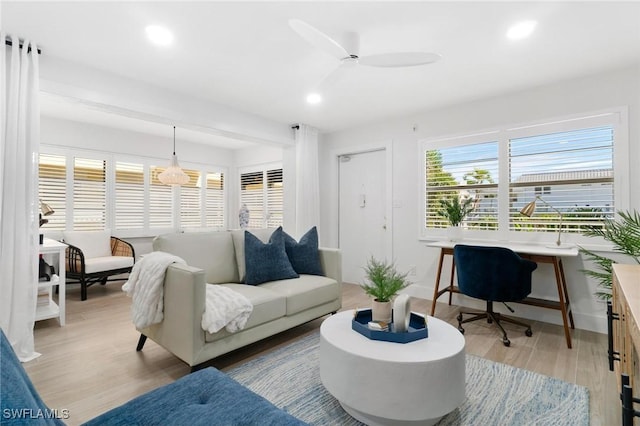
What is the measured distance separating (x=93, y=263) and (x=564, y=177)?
5.43 metres

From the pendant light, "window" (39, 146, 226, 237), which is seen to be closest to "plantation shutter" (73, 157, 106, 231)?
"window" (39, 146, 226, 237)

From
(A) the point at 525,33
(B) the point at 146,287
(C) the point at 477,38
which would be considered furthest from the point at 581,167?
(B) the point at 146,287

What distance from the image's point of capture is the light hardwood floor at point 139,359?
1.86 meters

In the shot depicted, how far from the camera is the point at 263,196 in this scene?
6.24 meters

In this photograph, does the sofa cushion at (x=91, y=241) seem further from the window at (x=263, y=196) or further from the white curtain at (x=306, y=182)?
the white curtain at (x=306, y=182)

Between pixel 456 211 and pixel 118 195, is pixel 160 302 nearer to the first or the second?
pixel 456 211

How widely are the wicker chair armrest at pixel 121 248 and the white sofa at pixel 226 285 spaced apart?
2421mm

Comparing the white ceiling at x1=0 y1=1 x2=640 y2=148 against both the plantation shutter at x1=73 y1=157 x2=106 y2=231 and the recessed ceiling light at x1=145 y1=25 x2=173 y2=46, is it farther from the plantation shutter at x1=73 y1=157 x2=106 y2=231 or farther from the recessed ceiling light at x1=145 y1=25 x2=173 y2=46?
the plantation shutter at x1=73 y1=157 x2=106 y2=231

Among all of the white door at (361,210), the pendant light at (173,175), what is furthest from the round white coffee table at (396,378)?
the pendant light at (173,175)

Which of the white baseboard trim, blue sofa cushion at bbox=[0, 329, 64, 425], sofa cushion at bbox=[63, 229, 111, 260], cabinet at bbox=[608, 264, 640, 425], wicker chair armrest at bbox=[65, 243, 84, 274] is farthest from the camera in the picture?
sofa cushion at bbox=[63, 229, 111, 260]

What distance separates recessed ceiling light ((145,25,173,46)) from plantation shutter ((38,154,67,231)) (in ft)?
10.7

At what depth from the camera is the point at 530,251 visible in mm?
2756

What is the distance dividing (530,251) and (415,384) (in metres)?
1.96

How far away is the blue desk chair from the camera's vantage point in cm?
263
